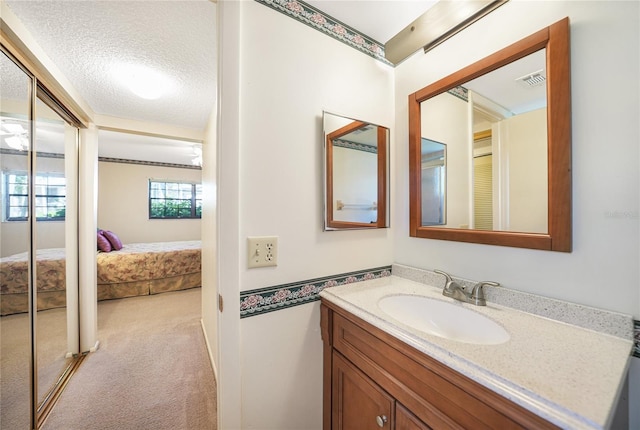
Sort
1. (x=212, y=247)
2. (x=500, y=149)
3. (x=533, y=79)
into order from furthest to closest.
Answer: (x=212, y=247) < (x=500, y=149) < (x=533, y=79)

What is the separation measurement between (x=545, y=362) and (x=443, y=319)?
45cm

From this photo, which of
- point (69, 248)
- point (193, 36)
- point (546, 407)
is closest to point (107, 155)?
point (69, 248)

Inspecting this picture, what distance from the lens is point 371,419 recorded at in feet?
2.84

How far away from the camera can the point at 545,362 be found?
592mm

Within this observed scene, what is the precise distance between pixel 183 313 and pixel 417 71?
3500 mm

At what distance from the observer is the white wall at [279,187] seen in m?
0.95

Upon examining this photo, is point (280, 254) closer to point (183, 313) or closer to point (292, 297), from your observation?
point (292, 297)

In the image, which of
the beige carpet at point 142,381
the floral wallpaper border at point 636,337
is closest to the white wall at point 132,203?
the beige carpet at point 142,381

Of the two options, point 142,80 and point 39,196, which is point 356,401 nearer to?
point 39,196

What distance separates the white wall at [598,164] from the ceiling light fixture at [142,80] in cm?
215

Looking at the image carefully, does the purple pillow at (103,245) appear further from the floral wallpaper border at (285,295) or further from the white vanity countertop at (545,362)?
the white vanity countertop at (545,362)

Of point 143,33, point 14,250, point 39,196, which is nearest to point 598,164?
point 143,33

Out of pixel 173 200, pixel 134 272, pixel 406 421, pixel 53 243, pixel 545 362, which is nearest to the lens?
pixel 545 362

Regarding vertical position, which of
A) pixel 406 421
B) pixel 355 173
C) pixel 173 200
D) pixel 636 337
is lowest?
pixel 406 421
